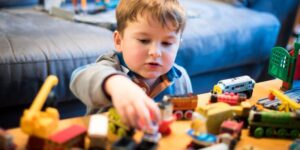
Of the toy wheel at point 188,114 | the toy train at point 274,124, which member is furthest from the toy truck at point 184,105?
the toy train at point 274,124

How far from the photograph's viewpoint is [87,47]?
117cm

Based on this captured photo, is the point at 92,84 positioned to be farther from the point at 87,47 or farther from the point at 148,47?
the point at 87,47

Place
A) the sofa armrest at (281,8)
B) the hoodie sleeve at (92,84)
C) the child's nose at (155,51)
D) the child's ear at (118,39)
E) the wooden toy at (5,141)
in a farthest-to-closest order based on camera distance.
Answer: the sofa armrest at (281,8) < the child's ear at (118,39) < the child's nose at (155,51) < the hoodie sleeve at (92,84) < the wooden toy at (5,141)

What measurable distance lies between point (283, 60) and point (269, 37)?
810mm

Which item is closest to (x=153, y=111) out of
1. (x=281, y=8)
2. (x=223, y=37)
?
(x=223, y=37)

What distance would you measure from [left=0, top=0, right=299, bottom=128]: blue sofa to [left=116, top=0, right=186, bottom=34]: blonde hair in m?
0.38

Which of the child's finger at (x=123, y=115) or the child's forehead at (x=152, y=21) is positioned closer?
the child's finger at (x=123, y=115)

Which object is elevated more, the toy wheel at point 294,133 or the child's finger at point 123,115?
the child's finger at point 123,115

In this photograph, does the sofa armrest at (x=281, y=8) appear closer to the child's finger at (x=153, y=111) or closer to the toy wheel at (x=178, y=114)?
the toy wheel at (x=178, y=114)

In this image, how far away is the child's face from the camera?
0.75m

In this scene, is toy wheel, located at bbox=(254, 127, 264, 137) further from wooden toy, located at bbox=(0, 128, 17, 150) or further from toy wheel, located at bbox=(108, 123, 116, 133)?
wooden toy, located at bbox=(0, 128, 17, 150)

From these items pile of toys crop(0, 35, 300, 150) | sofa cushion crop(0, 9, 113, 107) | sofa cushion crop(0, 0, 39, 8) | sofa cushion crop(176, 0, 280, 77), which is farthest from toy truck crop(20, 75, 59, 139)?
sofa cushion crop(0, 0, 39, 8)

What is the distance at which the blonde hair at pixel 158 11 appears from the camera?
76cm

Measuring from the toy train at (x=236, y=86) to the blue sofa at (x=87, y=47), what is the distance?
0.48 meters
